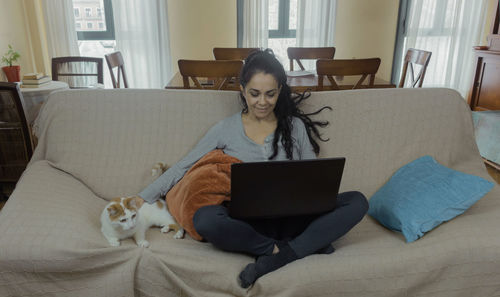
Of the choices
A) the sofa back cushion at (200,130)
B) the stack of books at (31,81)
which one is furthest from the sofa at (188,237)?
the stack of books at (31,81)

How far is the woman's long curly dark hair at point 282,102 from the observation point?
1451mm

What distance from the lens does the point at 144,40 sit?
3.86 metres

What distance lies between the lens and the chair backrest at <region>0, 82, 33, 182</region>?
2.11 metres

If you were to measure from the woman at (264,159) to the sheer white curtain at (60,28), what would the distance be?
Answer: 9.56ft

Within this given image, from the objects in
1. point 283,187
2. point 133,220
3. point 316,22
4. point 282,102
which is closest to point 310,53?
point 316,22

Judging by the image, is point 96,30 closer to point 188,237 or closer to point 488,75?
point 188,237

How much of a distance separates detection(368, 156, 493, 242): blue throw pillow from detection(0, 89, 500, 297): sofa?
0.14 feet

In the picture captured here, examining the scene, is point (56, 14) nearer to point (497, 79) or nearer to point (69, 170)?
point (69, 170)

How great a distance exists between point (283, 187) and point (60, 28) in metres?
3.50

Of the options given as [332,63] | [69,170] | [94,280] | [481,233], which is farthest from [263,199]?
[332,63]

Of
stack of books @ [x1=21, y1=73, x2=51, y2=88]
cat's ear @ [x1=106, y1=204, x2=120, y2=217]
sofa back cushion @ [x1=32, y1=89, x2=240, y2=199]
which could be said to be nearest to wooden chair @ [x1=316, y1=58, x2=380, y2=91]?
sofa back cushion @ [x1=32, y1=89, x2=240, y2=199]

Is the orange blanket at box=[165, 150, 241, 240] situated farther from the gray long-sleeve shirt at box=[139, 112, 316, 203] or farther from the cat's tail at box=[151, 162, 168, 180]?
the cat's tail at box=[151, 162, 168, 180]

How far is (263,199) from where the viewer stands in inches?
47.1

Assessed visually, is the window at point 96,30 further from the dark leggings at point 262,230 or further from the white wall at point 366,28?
the dark leggings at point 262,230
